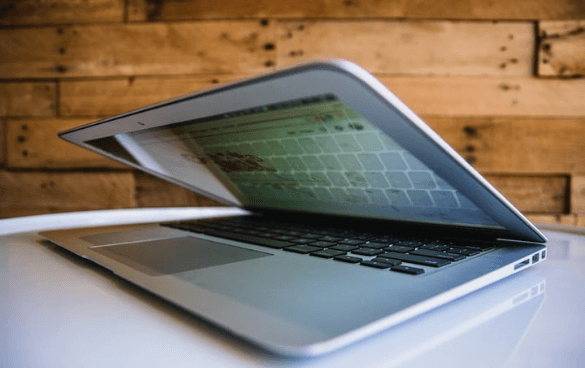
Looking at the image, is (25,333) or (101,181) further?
(101,181)

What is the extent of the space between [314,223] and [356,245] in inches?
8.5

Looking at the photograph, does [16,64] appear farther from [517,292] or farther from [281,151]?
[517,292]

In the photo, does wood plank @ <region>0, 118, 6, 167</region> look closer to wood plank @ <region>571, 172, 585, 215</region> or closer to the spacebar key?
the spacebar key

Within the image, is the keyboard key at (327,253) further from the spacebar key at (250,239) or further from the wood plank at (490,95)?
the wood plank at (490,95)

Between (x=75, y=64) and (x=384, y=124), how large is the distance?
4.09 ft

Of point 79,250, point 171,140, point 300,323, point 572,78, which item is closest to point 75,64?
point 171,140

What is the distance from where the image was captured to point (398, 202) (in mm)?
484

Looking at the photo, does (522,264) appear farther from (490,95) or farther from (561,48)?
(561,48)

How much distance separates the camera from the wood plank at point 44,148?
124 cm

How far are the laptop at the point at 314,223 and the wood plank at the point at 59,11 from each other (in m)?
0.74

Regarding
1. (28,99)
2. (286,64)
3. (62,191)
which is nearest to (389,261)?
(286,64)

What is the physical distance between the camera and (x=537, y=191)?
1.13 meters

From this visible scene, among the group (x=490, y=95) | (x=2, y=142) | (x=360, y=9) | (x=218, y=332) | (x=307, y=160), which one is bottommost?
(x=218, y=332)

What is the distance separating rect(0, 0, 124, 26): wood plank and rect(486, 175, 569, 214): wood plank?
125cm
